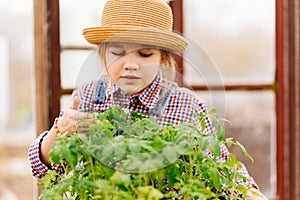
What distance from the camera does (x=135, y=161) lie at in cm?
86

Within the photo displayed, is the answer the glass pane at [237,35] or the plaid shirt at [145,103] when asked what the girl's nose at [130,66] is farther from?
the glass pane at [237,35]

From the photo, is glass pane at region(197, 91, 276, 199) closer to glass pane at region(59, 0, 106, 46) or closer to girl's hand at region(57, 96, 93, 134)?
glass pane at region(59, 0, 106, 46)

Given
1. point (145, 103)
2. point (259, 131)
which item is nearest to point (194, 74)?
point (145, 103)

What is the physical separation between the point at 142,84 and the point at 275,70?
1.93 m

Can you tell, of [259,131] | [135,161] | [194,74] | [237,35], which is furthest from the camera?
[259,131]

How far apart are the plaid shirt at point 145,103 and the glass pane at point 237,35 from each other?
1.28 m

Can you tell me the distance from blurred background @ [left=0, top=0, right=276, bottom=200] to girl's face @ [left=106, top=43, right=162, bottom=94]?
436 mm

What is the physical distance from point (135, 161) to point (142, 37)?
0.34 metres

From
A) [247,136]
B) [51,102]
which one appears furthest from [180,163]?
[247,136]

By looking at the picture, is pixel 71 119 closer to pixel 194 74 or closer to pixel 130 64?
pixel 130 64

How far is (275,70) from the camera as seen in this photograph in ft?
9.68

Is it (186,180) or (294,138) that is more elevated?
(186,180)

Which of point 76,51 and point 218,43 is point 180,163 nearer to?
point 76,51

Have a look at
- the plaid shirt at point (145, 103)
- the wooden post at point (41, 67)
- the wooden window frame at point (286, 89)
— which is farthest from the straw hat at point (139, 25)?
the wooden window frame at point (286, 89)
